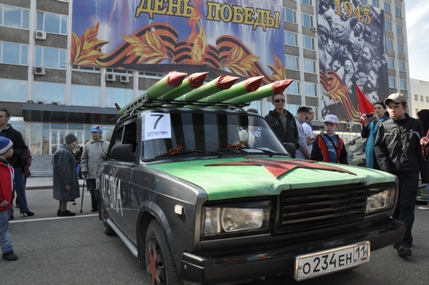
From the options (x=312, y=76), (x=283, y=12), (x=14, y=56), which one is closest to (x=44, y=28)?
(x=14, y=56)

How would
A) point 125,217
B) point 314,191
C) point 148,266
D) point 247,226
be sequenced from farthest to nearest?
point 125,217
point 148,266
point 314,191
point 247,226

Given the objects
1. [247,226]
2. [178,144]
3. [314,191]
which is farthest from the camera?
[178,144]

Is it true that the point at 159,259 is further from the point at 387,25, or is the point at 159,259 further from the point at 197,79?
the point at 387,25

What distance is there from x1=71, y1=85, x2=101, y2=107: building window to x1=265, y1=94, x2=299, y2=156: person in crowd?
2506 cm

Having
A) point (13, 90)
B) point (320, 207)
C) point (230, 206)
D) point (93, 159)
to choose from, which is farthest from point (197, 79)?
point (13, 90)

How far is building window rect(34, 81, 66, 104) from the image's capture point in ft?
83.9

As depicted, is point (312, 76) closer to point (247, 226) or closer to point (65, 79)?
point (65, 79)

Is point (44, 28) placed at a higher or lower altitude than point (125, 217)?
higher

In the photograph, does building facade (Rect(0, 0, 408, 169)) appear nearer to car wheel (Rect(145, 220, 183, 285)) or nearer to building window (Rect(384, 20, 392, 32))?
car wheel (Rect(145, 220, 183, 285))

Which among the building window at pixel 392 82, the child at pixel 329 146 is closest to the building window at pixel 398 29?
the building window at pixel 392 82

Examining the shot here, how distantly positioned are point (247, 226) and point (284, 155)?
1.54 meters

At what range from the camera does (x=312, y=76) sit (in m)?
37.5

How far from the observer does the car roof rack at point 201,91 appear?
9.41 ft

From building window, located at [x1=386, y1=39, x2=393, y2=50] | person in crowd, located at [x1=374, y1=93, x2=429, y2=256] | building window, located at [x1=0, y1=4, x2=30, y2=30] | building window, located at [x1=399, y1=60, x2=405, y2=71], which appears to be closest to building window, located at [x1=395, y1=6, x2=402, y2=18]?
building window, located at [x1=386, y1=39, x2=393, y2=50]
